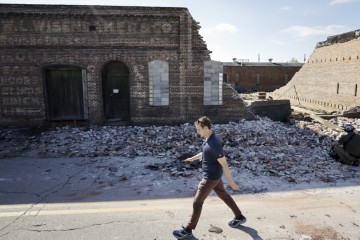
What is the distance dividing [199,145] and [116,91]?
17.0ft

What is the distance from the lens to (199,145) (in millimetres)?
9852

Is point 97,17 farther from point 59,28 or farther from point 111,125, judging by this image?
point 111,125

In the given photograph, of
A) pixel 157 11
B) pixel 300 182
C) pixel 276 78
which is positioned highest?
pixel 157 11

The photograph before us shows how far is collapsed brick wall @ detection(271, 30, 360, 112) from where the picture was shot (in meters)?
16.4

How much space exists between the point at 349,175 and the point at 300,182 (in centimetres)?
152

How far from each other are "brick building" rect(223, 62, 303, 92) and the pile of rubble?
80.7 ft

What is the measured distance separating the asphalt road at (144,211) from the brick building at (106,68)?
18.8 feet

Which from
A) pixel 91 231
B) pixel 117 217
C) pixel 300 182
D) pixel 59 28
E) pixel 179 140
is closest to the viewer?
pixel 91 231

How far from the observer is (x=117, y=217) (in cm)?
504

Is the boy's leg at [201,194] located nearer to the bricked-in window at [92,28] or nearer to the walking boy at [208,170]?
the walking boy at [208,170]

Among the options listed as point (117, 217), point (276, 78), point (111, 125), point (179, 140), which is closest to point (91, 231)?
point (117, 217)

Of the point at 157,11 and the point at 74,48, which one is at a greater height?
the point at 157,11

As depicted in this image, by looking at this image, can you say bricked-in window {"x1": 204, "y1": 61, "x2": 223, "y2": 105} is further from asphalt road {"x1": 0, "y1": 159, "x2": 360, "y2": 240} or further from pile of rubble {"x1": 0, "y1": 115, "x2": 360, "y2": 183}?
asphalt road {"x1": 0, "y1": 159, "x2": 360, "y2": 240}

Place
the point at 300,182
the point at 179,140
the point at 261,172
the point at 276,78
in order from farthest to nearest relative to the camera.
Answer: the point at 276,78, the point at 179,140, the point at 261,172, the point at 300,182
